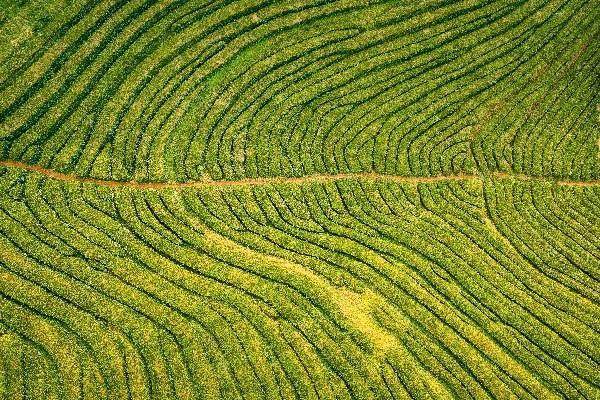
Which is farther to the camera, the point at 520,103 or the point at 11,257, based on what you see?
the point at 520,103

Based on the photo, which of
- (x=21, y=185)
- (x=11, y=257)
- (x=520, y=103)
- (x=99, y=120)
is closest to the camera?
(x=11, y=257)

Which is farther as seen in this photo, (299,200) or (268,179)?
Result: (268,179)

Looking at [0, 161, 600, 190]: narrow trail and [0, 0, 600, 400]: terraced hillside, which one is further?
[0, 161, 600, 190]: narrow trail

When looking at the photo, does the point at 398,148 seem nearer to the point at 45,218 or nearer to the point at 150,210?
the point at 150,210

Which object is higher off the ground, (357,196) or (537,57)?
(537,57)

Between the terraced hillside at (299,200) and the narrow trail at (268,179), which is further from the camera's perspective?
the narrow trail at (268,179)

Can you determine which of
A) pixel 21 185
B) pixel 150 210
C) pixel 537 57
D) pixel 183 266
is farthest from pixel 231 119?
pixel 537 57

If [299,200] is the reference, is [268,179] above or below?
above

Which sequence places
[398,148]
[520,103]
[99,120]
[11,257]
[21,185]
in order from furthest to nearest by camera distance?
[520,103] < [398,148] < [99,120] < [21,185] < [11,257]
